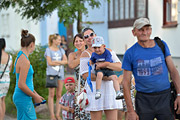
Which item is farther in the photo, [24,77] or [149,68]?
[24,77]

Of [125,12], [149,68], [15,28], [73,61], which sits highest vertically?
[15,28]

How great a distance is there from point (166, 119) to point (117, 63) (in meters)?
1.44

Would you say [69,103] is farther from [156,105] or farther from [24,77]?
[156,105]

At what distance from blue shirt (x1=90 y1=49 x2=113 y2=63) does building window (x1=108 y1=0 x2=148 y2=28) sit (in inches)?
441

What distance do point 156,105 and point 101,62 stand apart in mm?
1347

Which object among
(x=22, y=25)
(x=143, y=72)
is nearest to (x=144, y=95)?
(x=143, y=72)

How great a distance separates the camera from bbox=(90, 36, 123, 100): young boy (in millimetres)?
5699

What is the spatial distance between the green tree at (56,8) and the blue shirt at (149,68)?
4995mm

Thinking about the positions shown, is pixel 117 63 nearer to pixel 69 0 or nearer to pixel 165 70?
pixel 165 70

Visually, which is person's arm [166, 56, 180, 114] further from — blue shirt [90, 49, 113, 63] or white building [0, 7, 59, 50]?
white building [0, 7, 59, 50]

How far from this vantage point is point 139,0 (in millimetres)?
17797

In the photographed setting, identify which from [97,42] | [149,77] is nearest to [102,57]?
[97,42]

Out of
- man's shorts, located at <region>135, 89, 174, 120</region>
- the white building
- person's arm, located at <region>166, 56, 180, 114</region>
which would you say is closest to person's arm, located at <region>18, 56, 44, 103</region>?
man's shorts, located at <region>135, 89, 174, 120</region>

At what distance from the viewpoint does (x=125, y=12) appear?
19.0 m
